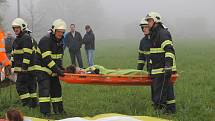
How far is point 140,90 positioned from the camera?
11.4 meters

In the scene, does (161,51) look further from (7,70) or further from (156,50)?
(7,70)

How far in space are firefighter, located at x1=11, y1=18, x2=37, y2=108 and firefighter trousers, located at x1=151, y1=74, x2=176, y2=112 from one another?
269 cm

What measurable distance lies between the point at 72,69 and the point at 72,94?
2089 mm

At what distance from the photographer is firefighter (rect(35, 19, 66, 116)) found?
26.8 ft

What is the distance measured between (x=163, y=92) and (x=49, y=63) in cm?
229

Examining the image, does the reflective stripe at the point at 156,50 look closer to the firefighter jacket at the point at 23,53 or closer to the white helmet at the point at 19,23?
the firefighter jacket at the point at 23,53

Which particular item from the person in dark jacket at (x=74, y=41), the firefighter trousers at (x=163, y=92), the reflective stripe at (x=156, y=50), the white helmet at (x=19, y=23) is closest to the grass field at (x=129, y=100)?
the firefighter trousers at (x=163, y=92)

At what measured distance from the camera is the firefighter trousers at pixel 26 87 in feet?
30.5

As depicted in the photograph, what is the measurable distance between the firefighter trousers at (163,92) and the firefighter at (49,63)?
1.86 metres

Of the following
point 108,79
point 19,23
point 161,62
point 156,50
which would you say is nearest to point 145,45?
point 156,50

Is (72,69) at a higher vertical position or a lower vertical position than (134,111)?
higher

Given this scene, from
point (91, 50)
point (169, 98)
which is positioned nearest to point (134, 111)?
point (169, 98)

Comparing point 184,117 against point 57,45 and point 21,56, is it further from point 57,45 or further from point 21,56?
point 21,56

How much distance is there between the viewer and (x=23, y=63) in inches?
356
